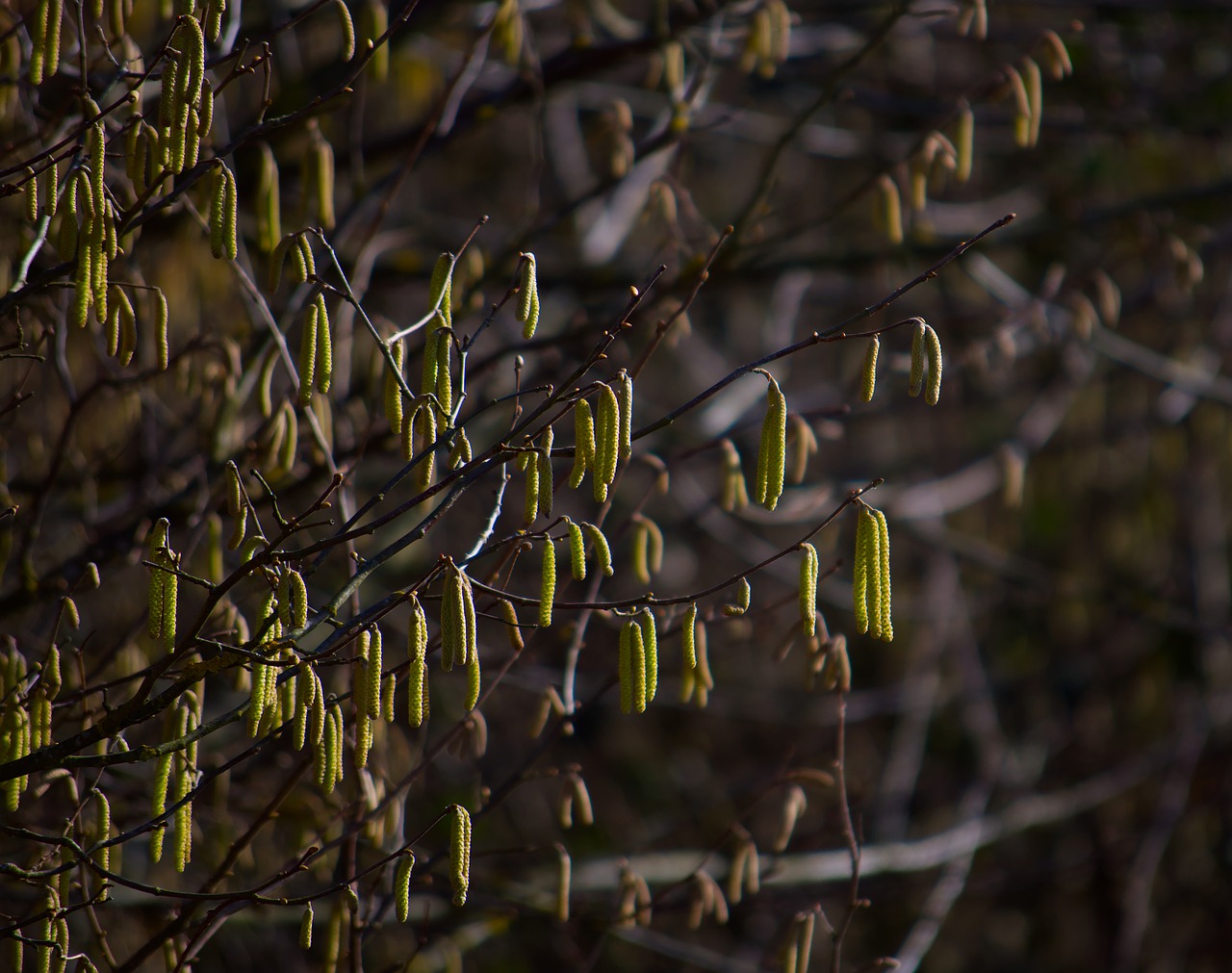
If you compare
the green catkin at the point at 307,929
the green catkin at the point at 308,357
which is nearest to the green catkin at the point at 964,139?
the green catkin at the point at 308,357

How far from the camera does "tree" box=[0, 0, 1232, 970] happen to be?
6.56 ft

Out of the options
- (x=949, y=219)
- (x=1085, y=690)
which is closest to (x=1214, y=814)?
(x=1085, y=690)

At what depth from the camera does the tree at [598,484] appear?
2.00 meters

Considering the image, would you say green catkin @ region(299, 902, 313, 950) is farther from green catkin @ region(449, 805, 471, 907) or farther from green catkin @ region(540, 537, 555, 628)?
green catkin @ region(540, 537, 555, 628)

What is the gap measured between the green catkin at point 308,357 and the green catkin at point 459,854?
2.26 ft

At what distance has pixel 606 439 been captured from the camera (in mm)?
1821

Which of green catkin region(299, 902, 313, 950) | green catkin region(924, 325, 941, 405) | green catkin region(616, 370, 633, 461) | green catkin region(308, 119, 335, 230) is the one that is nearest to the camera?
green catkin region(616, 370, 633, 461)

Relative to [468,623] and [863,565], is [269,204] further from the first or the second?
[863,565]

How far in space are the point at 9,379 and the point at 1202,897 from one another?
20.9 ft

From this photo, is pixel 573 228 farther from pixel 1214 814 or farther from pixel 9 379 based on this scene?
pixel 1214 814

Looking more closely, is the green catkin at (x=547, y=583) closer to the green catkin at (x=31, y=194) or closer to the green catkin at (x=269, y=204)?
the green catkin at (x=31, y=194)

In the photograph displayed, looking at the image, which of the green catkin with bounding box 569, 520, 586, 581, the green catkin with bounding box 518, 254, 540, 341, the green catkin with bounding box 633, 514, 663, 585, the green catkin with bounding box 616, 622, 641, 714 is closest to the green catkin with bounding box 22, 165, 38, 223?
the green catkin with bounding box 518, 254, 540, 341

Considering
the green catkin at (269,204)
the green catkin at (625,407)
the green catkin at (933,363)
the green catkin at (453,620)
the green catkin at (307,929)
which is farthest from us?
the green catkin at (269,204)

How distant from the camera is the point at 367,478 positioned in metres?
4.72
